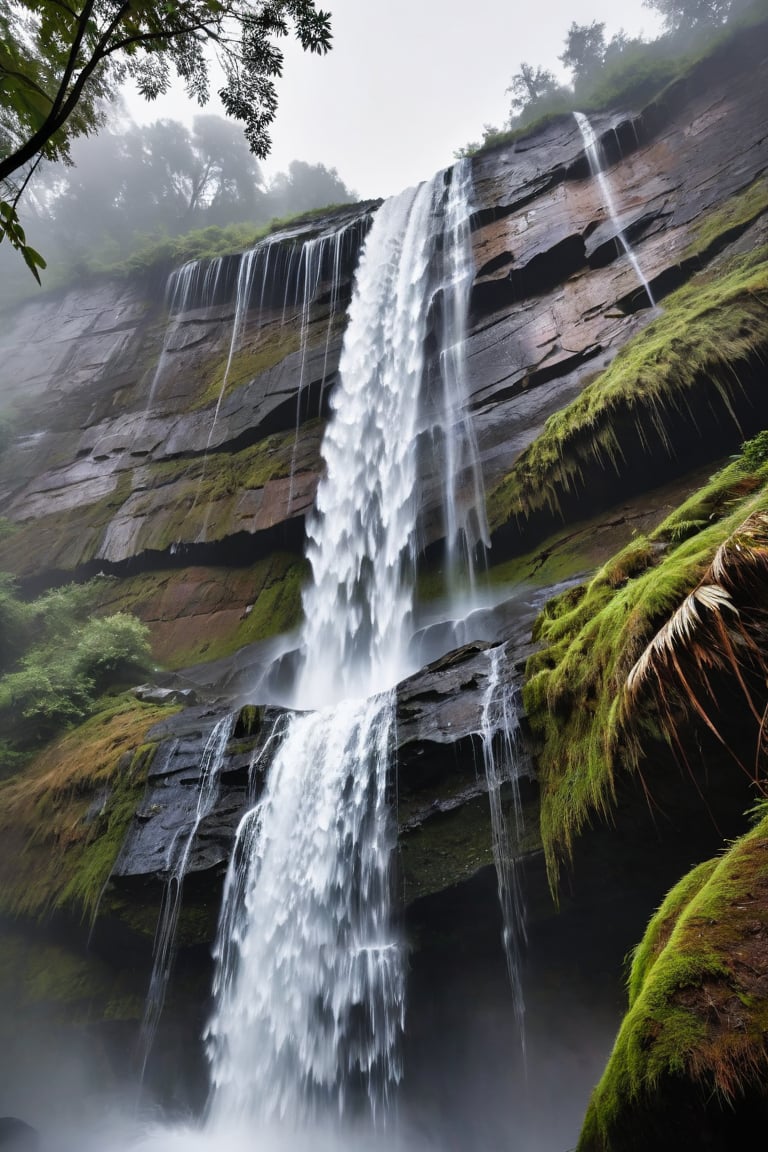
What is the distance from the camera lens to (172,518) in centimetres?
1593

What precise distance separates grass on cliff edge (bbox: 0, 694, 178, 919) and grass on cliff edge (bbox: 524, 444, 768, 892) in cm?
560

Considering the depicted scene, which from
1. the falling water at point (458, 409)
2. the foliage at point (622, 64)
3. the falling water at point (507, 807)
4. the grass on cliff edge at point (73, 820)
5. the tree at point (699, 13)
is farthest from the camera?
the tree at point (699, 13)

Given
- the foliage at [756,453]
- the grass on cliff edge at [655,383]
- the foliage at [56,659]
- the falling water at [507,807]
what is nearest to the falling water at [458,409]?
the grass on cliff edge at [655,383]

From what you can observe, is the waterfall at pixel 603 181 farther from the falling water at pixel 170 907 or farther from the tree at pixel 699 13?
the falling water at pixel 170 907

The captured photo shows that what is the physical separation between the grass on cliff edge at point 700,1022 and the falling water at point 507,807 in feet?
11.0

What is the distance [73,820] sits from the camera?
8.14 metres

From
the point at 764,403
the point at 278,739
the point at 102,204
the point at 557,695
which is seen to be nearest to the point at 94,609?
the point at 278,739

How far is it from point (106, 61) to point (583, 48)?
28325 mm

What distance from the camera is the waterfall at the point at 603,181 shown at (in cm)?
1198

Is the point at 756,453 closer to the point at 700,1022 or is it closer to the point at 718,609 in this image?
the point at 718,609

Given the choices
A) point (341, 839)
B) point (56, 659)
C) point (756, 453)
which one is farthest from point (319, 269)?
point (341, 839)

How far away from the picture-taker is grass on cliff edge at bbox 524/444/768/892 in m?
3.39

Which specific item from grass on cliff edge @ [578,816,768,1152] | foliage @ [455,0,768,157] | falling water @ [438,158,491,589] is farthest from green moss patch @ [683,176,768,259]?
grass on cliff edge @ [578,816,768,1152]

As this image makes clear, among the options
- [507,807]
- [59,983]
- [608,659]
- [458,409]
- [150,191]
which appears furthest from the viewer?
[150,191]
